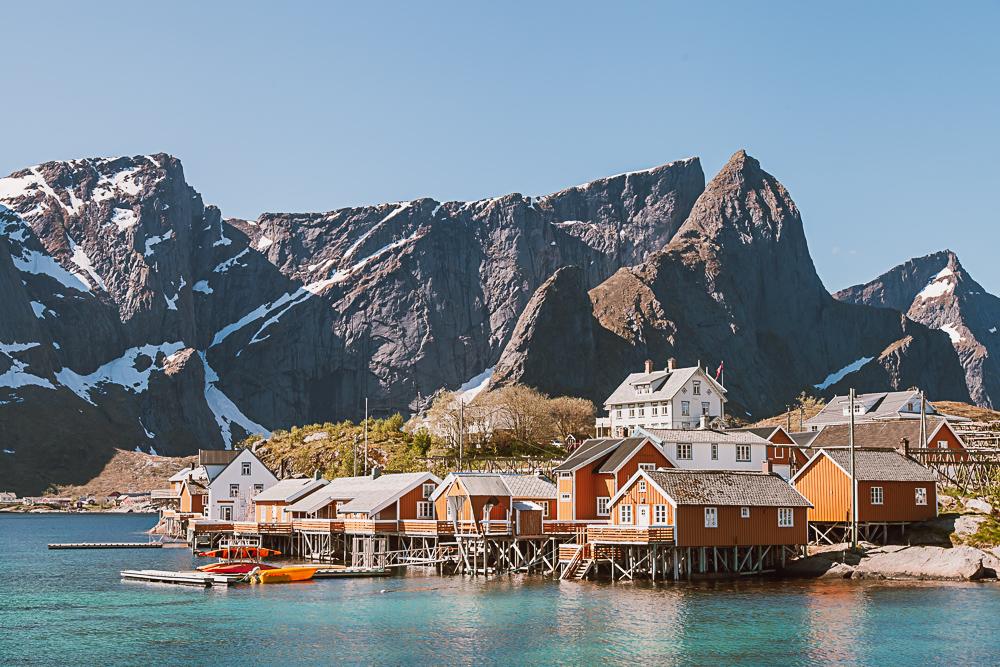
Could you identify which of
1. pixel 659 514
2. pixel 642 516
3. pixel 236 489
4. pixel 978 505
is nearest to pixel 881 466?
pixel 978 505

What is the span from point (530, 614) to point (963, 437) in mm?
59740

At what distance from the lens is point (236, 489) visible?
11881 centimetres

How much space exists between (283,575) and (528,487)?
17.8m

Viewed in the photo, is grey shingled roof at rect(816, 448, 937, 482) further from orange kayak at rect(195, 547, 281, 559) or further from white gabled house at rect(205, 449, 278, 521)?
white gabled house at rect(205, 449, 278, 521)

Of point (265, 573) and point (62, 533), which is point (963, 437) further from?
point (62, 533)

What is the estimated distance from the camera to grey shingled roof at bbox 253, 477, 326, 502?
345 ft

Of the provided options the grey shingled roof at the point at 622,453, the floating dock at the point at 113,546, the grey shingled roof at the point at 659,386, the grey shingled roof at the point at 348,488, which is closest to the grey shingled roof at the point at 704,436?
the grey shingled roof at the point at 622,453

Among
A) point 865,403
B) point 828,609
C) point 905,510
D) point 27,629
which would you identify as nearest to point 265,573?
point 27,629

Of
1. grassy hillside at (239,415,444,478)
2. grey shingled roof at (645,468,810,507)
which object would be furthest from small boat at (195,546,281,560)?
grey shingled roof at (645,468,810,507)

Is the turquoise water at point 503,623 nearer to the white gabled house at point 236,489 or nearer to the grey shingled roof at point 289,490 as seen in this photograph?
the grey shingled roof at point 289,490

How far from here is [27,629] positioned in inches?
2253

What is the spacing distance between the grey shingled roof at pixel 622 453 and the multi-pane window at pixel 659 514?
29.5ft

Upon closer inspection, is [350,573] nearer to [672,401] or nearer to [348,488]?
[348,488]

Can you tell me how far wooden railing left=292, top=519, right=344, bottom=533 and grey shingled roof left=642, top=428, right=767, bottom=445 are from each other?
2500cm
